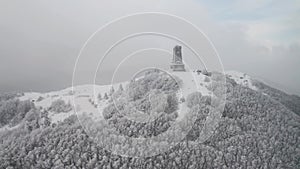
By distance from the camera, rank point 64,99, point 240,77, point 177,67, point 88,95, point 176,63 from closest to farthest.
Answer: point 88,95, point 177,67, point 176,63, point 64,99, point 240,77

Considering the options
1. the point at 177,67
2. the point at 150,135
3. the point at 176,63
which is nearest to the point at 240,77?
the point at 176,63

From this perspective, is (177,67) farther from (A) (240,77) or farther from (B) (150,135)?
(A) (240,77)

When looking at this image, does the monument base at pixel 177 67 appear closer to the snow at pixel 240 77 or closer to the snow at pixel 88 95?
the snow at pixel 88 95

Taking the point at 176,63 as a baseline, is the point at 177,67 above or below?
below

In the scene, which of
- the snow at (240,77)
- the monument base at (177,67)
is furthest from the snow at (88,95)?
the snow at (240,77)

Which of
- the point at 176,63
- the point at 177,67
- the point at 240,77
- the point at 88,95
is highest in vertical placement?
the point at 240,77

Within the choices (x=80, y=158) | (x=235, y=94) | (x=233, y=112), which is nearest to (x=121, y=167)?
(x=80, y=158)

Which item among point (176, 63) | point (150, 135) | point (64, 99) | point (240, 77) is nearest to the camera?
point (150, 135)

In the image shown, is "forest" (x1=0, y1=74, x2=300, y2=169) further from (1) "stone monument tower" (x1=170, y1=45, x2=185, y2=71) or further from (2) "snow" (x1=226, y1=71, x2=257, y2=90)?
(2) "snow" (x1=226, y1=71, x2=257, y2=90)

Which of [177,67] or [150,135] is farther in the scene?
[177,67]

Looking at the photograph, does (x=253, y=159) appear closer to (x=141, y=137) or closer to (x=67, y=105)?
(x=141, y=137)

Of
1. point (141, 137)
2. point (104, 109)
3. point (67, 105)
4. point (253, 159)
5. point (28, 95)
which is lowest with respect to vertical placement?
A: point (253, 159)
